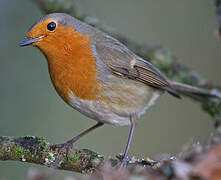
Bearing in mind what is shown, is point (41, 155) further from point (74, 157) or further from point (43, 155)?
point (74, 157)

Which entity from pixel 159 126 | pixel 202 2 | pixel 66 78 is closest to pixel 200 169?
pixel 66 78

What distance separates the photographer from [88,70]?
3.58 metres

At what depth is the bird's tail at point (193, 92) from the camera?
4371 millimetres

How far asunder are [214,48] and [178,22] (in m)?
1.03

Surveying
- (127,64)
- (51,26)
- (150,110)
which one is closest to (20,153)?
(51,26)

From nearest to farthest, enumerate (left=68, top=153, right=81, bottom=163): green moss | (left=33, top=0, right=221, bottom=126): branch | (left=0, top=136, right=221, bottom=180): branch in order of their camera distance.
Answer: (left=0, top=136, right=221, bottom=180): branch → (left=68, top=153, right=81, bottom=163): green moss → (left=33, top=0, right=221, bottom=126): branch

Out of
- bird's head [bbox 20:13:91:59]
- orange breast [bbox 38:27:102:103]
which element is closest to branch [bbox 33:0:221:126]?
bird's head [bbox 20:13:91:59]

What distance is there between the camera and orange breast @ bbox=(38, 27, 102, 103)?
354 centimetres

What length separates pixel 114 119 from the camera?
12.7ft

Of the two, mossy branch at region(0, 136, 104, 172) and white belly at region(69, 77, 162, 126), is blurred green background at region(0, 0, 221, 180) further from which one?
mossy branch at region(0, 136, 104, 172)

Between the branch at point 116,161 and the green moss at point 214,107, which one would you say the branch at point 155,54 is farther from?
the branch at point 116,161

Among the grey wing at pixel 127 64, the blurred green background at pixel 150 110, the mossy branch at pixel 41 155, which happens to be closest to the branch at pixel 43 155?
the mossy branch at pixel 41 155

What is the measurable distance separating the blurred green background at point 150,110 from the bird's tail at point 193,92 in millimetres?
2066

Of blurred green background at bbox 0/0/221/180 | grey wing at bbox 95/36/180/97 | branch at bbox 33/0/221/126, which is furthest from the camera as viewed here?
blurred green background at bbox 0/0/221/180
